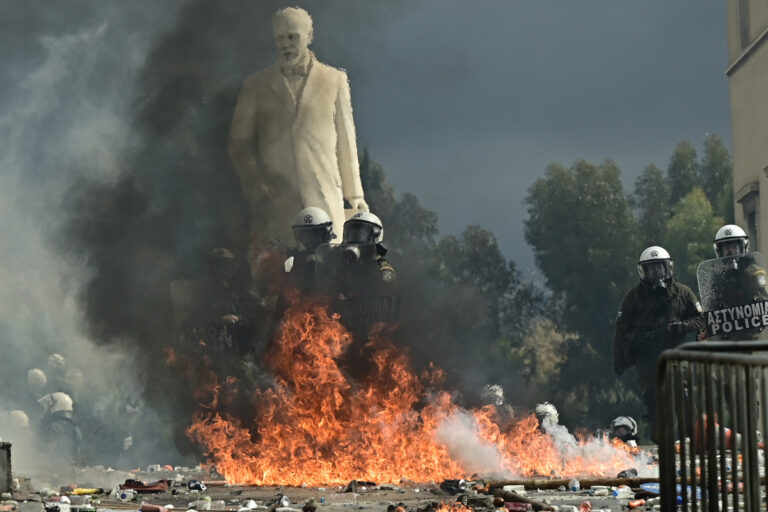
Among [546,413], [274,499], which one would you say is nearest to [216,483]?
[274,499]

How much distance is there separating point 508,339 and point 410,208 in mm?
4331

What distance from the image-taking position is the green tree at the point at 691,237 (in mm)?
38778

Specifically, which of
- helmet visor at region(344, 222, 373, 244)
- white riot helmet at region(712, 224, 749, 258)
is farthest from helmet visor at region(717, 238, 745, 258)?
helmet visor at region(344, 222, 373, 244)

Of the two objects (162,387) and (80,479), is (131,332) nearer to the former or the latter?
(162,387)

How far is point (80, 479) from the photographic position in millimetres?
17531

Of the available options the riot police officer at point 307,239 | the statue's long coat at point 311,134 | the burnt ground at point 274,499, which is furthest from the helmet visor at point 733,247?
the burnt ground at point 274,499

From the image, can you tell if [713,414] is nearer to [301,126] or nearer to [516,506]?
[516,506]

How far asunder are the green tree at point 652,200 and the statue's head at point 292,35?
78.7ft

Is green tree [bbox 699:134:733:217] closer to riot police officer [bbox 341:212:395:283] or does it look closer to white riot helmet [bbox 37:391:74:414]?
white riot helmet [bbox 37:391:74:414]

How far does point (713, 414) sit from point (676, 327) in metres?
13.0

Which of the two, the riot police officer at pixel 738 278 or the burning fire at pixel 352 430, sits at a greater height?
the riot police officer at pixel 738 278

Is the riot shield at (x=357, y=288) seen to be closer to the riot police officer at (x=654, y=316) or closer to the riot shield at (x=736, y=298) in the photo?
the riot police officer at (x=654, y=316)

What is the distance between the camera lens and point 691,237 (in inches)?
1576

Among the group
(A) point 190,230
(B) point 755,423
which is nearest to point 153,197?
(A) point 190,230
